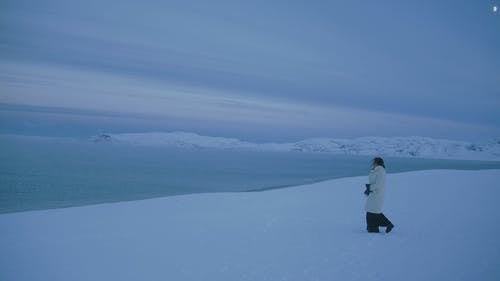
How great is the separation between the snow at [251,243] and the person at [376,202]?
238 millimetres

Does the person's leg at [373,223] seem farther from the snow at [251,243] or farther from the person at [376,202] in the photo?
the snow at [251,243]

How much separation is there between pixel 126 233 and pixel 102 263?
2.29 meters

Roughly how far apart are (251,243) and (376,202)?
2.93 meters

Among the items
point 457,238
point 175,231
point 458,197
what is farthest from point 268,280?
point 458,197

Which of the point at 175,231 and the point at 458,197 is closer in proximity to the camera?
the point at 175,231

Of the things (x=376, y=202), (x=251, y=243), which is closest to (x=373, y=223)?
(x=376, y=202)

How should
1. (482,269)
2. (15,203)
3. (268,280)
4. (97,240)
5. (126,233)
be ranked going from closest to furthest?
1. (268,280)
2. (482,269)
3. (97,240)
4. (126,233)
5. (15,203)

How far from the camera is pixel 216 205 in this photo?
1364 cm

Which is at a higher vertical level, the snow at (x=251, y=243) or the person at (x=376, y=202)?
the person at (x=376, y=202)

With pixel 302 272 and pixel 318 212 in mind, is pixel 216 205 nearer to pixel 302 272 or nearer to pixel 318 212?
pixel 318 212

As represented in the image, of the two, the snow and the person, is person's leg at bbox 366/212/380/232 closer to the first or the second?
the person

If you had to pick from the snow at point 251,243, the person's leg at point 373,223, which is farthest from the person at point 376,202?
the snow at point 251,243

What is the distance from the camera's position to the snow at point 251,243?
228 inches

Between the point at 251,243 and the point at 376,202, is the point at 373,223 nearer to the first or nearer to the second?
the point at 376,202
